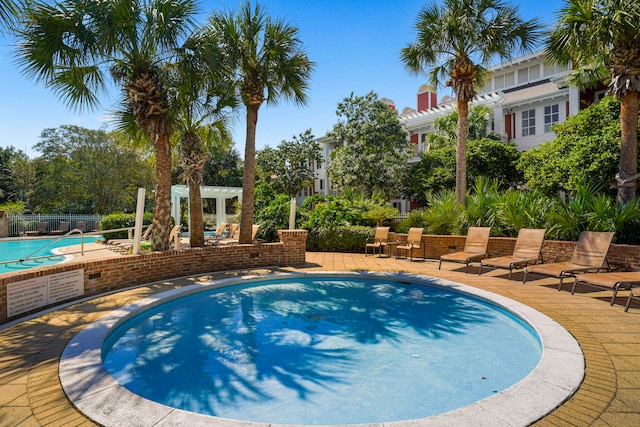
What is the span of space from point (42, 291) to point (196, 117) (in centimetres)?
662

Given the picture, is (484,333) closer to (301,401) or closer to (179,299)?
(301,401)

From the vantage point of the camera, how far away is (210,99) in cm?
1113

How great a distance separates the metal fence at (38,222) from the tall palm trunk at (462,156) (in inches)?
999

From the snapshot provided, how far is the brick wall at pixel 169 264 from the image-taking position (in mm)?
6496

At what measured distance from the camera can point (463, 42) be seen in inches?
498

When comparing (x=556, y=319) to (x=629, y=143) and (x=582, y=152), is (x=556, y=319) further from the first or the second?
→ (x=582, y=152)

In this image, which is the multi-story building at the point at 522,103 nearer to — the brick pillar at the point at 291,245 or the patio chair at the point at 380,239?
the patio chair at the point at 380,239

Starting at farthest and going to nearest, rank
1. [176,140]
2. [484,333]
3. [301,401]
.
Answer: [176,140]
[484,333]
[301,401]

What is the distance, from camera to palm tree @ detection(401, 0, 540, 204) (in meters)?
12.1

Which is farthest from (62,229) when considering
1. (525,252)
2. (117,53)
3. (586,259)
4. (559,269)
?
(586,259)

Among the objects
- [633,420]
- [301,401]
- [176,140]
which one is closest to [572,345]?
[633,420]

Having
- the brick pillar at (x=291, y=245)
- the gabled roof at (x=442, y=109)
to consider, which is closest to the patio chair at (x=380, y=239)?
the brick pillar at (x=291, y=245)

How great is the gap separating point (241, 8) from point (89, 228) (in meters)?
24.4

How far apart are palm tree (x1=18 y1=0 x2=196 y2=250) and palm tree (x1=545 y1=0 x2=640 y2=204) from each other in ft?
31.4
